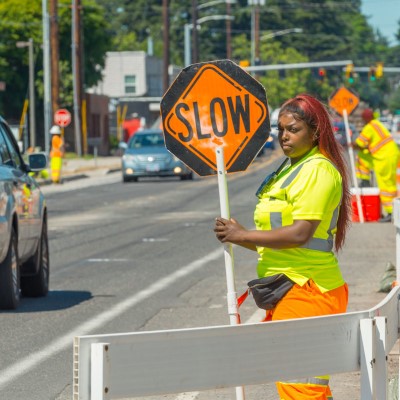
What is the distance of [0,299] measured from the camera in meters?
12.7

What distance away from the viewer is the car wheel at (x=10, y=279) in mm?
12500

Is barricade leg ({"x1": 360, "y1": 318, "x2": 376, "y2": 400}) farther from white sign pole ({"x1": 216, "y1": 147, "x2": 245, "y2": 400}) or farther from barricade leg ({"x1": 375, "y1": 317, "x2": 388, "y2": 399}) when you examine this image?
white sign pole ({"x1": 216, "y1": 147, "x2": 245, "y2": 400})

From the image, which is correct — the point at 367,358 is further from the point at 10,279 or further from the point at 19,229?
the point at 19,229

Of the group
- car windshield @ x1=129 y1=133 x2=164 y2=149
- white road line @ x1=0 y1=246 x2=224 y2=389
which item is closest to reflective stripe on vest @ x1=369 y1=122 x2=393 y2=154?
white road line @ x1=0 y1=246 x2=224 y2=389

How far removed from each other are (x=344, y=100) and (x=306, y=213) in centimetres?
2594

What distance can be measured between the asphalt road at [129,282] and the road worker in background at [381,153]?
0.64 m

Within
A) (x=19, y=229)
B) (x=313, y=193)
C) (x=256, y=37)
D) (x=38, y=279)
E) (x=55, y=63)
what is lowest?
(x=256, y=37)

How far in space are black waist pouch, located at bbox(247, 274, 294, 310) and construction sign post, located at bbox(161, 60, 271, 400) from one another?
1028 millimetres

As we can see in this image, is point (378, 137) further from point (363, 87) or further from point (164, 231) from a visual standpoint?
point (363, 87)

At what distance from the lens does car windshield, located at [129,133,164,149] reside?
4328 centimetres

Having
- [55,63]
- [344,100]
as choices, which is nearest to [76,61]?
[55,63]

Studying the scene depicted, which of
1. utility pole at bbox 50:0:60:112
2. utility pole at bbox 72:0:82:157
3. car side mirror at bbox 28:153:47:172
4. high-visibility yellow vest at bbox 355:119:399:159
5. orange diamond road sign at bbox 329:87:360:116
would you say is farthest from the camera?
utility pole at bbox 72:0:82:157

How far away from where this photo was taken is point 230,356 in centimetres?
476

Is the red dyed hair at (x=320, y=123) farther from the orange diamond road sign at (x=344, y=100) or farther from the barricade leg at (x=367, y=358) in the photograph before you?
the orange diamond road sign at (x=344, y=100)
